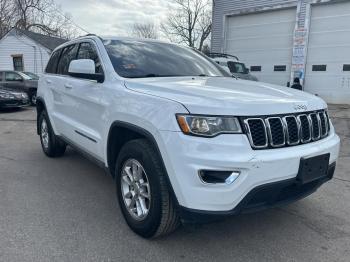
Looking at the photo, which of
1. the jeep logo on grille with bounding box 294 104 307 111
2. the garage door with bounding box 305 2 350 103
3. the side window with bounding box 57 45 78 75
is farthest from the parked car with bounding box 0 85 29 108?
the jeep logo on grille with bounding box 294 104 307 111

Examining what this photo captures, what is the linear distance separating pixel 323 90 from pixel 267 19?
3844 mm

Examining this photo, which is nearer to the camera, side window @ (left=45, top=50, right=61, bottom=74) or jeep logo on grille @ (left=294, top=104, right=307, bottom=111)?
jeep logo on grille @ (left=294, top=104, right=307, bottom=111)

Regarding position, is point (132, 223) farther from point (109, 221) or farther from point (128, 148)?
point (128, 148)

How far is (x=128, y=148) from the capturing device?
300 centimetres

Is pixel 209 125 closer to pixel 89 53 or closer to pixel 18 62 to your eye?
pixel 89 53

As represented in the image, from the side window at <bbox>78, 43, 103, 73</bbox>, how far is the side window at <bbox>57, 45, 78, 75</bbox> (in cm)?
25

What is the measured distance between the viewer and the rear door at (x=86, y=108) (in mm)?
3611

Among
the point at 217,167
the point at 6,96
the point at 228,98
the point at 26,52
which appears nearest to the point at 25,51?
the point at 26,52

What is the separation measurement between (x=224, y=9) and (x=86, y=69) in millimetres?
13767

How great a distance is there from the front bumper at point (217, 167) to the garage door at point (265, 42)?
12.6 m

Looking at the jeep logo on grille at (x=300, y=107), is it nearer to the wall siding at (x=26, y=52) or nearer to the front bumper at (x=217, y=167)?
the front bumper at (x=217, y=167)

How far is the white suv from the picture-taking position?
242cm

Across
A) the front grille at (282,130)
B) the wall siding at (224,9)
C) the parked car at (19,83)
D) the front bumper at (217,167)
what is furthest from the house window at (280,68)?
the front bumper at (217,167)

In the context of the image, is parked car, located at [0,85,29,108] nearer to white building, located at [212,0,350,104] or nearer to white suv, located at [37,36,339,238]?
white building, located at [212,0,350,104]
